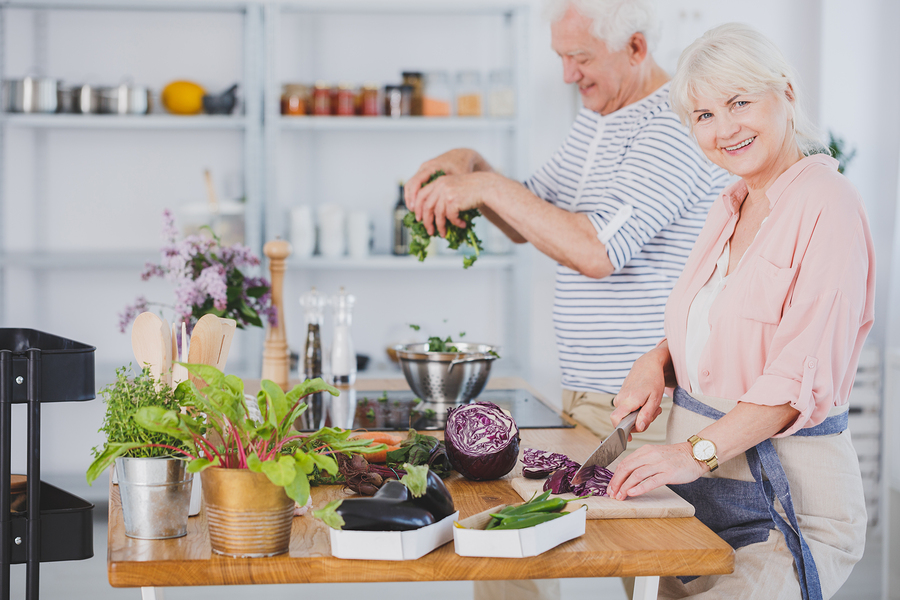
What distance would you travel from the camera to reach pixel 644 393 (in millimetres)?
1407

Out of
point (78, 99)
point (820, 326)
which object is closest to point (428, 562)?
point (820, 326)

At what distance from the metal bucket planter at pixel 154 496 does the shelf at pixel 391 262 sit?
2.56m

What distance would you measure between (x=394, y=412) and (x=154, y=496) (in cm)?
86

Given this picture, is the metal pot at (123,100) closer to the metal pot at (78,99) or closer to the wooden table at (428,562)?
the metal pot at (78,99)

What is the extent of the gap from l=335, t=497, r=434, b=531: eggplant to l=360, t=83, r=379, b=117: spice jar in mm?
2924

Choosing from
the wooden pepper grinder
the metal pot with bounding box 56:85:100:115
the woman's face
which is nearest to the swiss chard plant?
the woman's face

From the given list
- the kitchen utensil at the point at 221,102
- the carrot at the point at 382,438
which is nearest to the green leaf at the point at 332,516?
the carrot at the point at 382,438

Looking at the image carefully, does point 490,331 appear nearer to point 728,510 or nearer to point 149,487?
point 728,510

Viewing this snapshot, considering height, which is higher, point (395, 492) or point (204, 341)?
point (204, 341)

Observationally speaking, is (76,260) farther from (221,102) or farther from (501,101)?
(501,101)

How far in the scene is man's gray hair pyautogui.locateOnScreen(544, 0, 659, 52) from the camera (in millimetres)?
1923

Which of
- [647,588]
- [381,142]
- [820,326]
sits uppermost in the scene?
[381,142]

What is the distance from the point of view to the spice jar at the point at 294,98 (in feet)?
11.8

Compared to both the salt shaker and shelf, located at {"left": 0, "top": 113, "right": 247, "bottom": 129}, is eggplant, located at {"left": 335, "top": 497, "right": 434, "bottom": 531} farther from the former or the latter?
shelf, located at {"left": 0, "top": 113, "right": 247, "bottom": 129}
